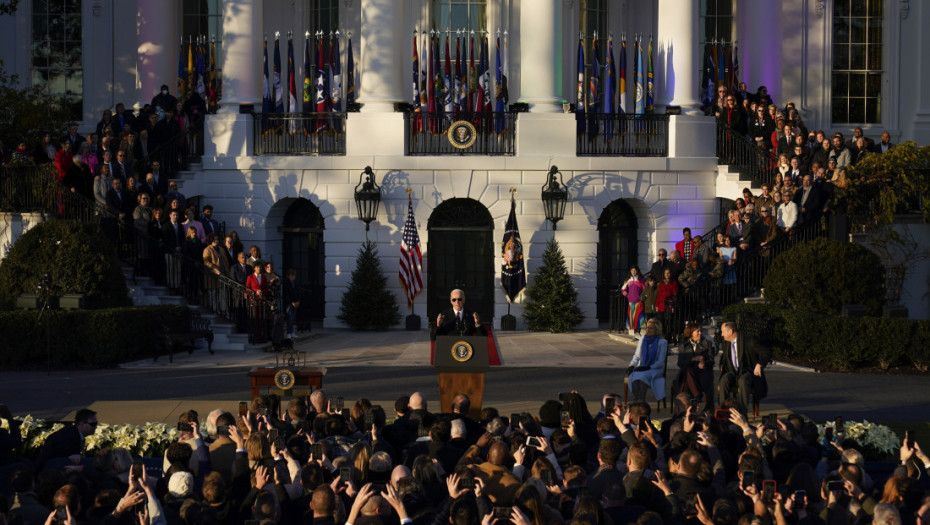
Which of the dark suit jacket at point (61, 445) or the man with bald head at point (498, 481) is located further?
the dark suit jacket at point (61, 445)

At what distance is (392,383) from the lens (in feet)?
78.1

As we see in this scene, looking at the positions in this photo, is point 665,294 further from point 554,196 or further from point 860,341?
point 860,341

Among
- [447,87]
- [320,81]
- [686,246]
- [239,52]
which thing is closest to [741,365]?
[686,246]

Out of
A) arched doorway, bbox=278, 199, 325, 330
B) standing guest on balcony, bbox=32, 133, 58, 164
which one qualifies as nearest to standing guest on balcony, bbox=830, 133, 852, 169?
arched doorway, bbox=278, 199, 325, 330

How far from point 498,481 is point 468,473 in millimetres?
618

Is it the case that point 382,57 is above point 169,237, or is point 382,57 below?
above

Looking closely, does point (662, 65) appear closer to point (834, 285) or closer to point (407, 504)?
point (834, 285)

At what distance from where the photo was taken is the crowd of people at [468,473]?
1067cm

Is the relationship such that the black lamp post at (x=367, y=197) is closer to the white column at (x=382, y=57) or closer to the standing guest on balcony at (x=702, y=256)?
the white column at (x=382, y=57)

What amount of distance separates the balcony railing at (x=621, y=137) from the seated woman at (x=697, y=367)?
43.9 feet

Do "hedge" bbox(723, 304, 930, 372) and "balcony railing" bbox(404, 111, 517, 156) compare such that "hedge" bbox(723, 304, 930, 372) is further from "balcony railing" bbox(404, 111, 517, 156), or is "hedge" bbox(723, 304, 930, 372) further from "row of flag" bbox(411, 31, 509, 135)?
"row of flag" bbox(411, 31, 509, 135)

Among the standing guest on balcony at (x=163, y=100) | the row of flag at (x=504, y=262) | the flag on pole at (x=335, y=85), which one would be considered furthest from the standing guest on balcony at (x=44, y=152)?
the row of flag at (x=504, y=262)

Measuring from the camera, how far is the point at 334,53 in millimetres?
35469

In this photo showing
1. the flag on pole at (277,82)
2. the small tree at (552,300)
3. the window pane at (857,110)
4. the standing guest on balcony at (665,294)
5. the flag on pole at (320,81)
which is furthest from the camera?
the window pane at (857,110)
